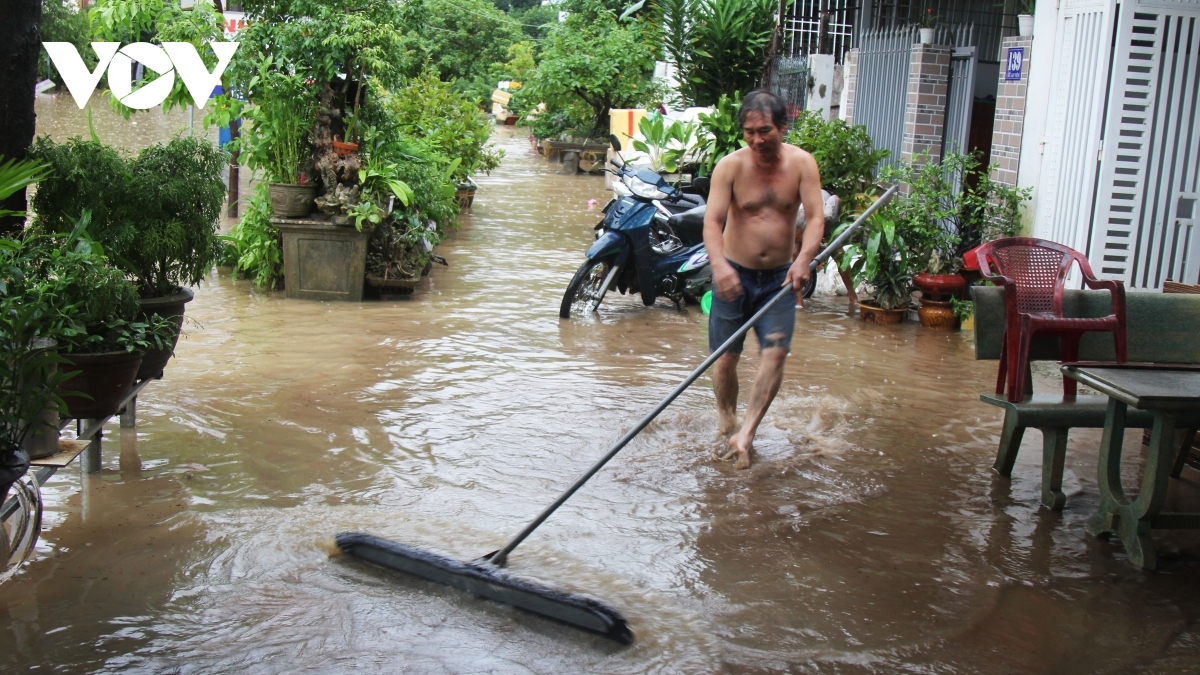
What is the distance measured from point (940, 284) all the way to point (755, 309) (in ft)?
12.4

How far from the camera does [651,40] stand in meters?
20.8

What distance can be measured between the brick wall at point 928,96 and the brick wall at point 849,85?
204 cm

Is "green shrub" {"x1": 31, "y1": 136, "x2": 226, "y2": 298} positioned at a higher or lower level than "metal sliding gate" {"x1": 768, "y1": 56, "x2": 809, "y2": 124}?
lower

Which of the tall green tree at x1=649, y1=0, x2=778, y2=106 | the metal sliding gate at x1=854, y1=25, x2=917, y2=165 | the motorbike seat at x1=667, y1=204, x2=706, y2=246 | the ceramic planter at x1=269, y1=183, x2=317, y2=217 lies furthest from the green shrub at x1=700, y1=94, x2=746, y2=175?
the tall green tree at x1=649, y1=0, x2=778, y2=106

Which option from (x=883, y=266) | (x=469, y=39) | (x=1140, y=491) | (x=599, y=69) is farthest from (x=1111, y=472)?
(x=469, y=39)

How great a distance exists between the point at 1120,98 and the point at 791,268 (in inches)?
166

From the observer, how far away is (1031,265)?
561cm

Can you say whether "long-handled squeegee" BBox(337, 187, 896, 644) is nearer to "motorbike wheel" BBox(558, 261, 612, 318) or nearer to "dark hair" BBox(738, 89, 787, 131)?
"dark hair" BBox(738, 89, 787, 131)

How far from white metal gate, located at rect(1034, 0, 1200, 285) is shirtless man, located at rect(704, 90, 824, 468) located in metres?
3.73

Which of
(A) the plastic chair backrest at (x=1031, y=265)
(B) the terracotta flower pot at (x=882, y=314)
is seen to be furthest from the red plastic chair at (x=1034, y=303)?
(B) the terracotta flower pot at (x=882, y=314)

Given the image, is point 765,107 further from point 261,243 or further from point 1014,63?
point 261,243

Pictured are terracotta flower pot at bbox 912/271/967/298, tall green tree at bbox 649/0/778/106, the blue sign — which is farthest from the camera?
tall green tree at bbox 649/0/778/106

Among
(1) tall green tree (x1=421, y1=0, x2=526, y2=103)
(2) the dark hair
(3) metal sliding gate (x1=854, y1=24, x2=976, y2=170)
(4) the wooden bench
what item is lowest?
(4) the wooden bench

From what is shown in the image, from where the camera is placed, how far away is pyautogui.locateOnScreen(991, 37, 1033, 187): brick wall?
895cm
